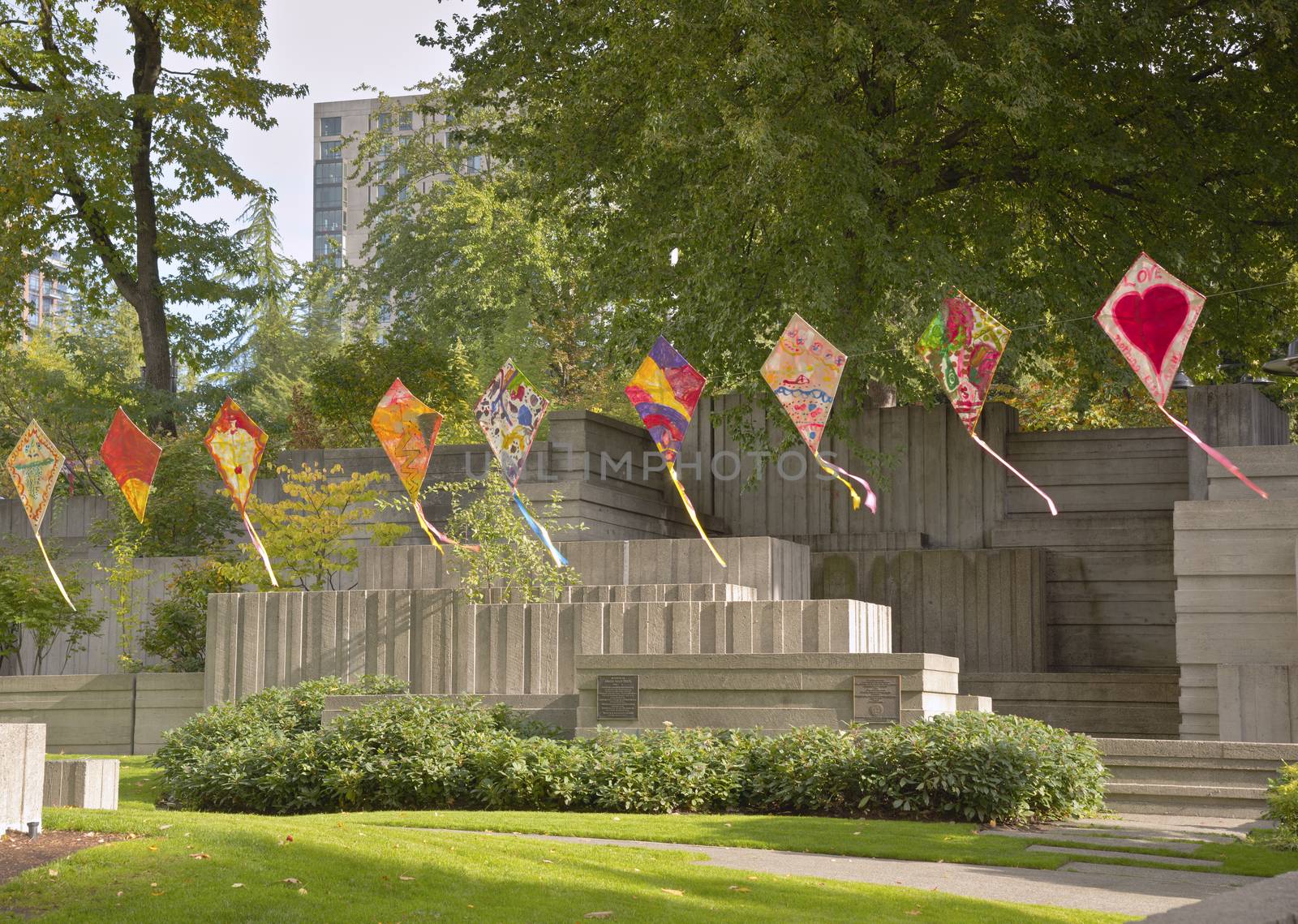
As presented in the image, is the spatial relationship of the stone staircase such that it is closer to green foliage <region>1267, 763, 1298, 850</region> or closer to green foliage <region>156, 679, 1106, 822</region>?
green foliage <region>156, 679, 1106, 822</region>

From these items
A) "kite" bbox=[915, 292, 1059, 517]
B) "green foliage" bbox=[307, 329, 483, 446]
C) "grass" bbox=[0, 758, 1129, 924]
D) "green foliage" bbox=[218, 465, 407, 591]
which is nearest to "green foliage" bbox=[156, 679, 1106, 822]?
"grass" bbox=[0, 758, 1129, 924]

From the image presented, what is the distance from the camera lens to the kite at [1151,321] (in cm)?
1152

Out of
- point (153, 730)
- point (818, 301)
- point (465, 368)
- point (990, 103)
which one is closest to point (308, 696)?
point (153, 730)

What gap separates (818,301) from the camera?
615 inches

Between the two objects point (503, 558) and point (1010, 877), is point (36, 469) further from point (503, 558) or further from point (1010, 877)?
point (1010, 877)

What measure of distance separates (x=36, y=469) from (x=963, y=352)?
10225 millimetres

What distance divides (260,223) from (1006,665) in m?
37.2

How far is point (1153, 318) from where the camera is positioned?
11.7m

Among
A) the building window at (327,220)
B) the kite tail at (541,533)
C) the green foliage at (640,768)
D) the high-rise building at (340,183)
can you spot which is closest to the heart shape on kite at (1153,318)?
the green foliage at (640,768)

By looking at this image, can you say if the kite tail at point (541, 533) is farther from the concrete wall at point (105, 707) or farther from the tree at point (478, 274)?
the tree at point (478, 274)

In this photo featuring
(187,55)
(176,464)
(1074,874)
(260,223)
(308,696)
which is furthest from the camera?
(260,223)

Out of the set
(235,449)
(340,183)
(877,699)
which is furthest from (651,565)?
(340,183)

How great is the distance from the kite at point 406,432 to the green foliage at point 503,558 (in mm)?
378

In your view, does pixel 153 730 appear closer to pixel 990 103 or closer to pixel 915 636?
pixel 915 636
